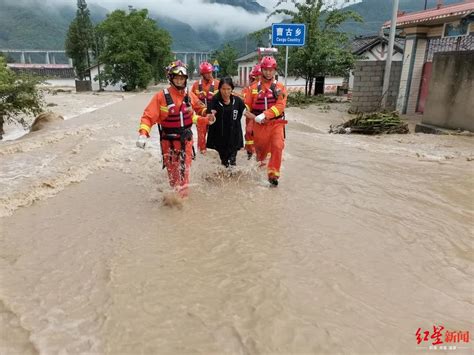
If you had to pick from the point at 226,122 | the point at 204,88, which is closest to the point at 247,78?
the point at 204,88

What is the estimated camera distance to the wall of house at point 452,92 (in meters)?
9.28

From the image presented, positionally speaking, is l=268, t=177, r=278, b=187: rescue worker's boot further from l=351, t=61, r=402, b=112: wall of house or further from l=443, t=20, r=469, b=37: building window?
l=351, t=61, r=402, b=112: wall of house

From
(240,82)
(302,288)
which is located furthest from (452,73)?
(240,82)

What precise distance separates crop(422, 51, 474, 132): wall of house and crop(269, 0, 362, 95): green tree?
1120 cm

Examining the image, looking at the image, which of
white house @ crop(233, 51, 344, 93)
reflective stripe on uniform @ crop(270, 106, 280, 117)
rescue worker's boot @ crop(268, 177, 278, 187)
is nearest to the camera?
reflective stripe on uniform @ crop(270, 106, 280, 117)

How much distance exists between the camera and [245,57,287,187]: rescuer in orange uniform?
18.4 ft

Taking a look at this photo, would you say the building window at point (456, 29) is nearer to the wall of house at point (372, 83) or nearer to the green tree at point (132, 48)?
the wall of house at point (372, 83)

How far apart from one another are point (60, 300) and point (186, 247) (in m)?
1.28

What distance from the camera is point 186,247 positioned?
391cm

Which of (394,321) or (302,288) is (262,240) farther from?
(394,321)

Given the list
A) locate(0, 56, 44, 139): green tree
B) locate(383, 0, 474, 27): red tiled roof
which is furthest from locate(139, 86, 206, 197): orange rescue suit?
locate(383, 0, 474, 27): red tiled roof

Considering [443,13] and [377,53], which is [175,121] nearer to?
[443,13]

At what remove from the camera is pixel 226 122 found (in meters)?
5.79

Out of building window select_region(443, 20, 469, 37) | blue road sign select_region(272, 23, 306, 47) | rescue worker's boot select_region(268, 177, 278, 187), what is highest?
building window select_region(443, 20, 469, 37)
